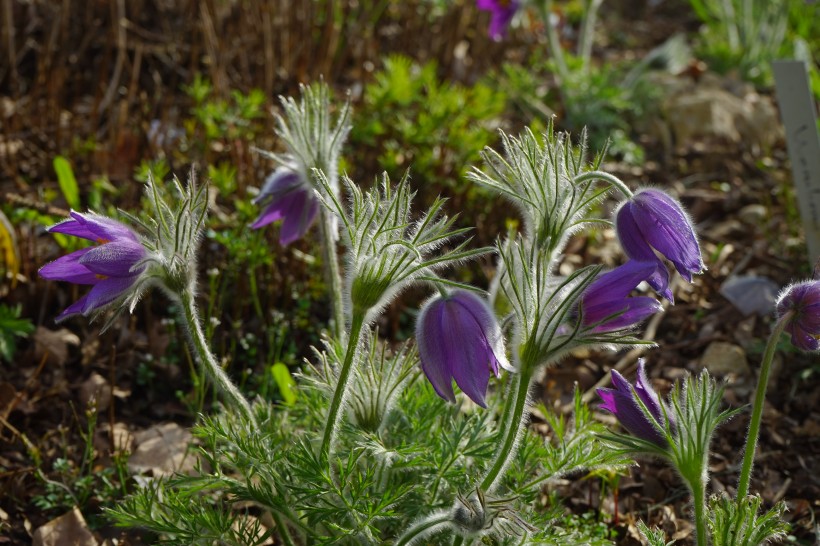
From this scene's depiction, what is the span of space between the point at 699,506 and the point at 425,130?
1.88 m

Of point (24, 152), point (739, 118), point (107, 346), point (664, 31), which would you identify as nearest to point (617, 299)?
point (107, 346)

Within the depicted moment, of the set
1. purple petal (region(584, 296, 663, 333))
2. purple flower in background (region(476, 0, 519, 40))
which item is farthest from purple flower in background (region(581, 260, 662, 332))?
purple flower in background (region(476, 0, 519, 40))

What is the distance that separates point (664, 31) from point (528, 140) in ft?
14.6

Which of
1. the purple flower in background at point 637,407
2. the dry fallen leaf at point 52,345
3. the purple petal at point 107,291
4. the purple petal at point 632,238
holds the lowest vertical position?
the dry fallen leaf at point 52,345

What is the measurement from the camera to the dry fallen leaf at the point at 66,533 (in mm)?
1945

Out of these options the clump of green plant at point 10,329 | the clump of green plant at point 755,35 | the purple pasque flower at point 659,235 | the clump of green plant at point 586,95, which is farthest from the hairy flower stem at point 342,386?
the clump of green plant at point 755,35

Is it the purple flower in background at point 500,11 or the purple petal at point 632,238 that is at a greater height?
the purple flower in background at point 500,11

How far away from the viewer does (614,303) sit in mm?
1459

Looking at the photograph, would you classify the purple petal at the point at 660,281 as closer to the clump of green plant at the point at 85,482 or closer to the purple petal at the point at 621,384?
the purple petal at the point at 621,384

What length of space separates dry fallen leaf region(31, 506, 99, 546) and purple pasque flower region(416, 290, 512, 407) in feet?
3.23

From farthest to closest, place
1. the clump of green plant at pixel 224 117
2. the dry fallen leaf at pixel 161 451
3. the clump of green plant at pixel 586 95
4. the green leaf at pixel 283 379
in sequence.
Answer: the clump of green plant at pixel 586 95
the clump of green plant at pixel 224 117
the dry fallen leaf at pixel 161 451
the green leaf at pixel 283 379

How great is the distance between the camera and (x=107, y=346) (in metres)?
2.56

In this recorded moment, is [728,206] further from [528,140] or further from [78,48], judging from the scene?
[78,48]

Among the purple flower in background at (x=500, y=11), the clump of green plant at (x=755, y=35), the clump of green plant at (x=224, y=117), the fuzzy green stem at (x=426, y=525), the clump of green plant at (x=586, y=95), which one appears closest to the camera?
the fuzzy green stem at (x=426, y=525)
